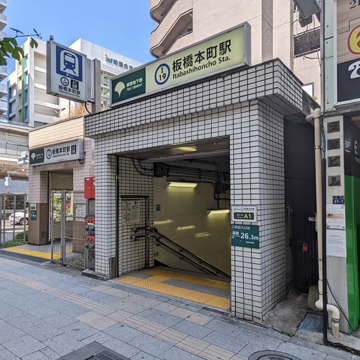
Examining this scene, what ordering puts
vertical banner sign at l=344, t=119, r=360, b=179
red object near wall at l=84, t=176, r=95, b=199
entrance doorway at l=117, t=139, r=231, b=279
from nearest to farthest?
vertical banner sign at l=344, t=119, r=360, b=179, entrance doorway at l=117, t=139, r=231, b=279, red object near wall at l=84, t=176, r=95, b=199

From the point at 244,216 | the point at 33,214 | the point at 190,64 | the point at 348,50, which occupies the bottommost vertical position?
the point at 33,214

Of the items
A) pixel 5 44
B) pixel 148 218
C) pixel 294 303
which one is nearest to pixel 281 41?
pixel 148 218

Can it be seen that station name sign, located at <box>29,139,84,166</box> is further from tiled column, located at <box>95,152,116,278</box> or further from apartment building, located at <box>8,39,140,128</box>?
apartment building, located at <box>8,39,140,128</box>

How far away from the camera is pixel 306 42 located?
16.6m

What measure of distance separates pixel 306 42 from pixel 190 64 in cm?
1484

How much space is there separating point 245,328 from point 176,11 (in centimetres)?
2132

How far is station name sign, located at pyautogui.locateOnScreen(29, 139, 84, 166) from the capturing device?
9623 mm

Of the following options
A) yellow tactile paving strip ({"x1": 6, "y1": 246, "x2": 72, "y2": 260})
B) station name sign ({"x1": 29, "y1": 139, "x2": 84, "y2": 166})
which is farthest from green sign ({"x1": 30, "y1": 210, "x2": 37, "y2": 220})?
station name sign ({"x1": 29, "y1": 139, "x2": 84, "y2": 166})

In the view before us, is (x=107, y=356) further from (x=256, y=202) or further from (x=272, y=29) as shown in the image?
(x=272, y=29)

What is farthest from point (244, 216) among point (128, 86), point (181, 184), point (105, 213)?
point (181, 184)

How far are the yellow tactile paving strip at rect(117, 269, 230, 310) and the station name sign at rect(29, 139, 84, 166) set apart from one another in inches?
197

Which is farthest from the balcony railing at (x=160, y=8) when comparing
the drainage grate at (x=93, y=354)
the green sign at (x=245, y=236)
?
the drainage grate at (x=93, y=354)

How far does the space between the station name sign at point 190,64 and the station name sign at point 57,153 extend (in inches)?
153

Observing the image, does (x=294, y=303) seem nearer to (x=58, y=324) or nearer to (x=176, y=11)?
(x=58, y=324)
